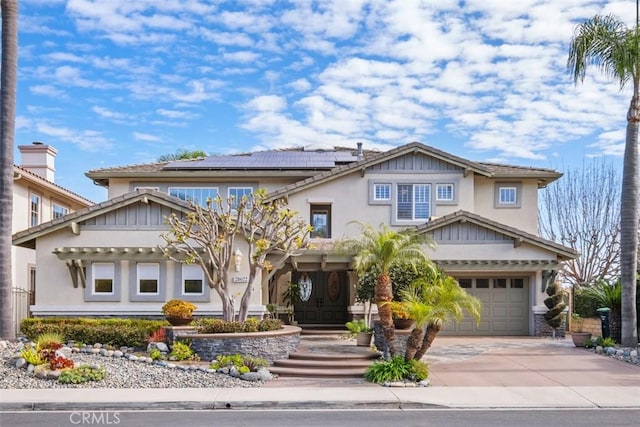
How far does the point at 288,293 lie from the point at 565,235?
727 inches

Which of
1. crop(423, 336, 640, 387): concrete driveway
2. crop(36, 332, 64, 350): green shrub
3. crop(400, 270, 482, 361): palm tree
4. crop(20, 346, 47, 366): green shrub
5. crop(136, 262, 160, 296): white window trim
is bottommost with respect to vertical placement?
crop(423, 336, 640, 387): concrete driveway

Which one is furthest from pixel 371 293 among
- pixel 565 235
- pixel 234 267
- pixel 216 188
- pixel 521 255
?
pixel 565 235

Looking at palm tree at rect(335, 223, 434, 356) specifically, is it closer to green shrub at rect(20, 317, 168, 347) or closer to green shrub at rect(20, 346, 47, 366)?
green shrub at rect(20, 317, 168, 347)

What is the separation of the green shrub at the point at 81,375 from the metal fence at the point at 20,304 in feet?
32.1

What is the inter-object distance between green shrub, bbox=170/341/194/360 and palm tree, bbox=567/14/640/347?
41.1 feet

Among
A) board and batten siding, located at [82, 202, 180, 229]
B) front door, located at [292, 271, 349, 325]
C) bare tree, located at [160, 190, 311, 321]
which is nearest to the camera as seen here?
bare tree, located at [160, 190, 311, 321]

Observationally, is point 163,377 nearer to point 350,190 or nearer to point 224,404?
point 224,404

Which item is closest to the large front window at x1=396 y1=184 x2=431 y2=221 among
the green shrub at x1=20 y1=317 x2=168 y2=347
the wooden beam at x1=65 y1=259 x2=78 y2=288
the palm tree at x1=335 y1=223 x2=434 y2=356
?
the palm tree at x1=335 y1=223 x2=434 y2=356

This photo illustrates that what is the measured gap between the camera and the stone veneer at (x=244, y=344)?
15.9 meters

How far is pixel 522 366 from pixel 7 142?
1499cm

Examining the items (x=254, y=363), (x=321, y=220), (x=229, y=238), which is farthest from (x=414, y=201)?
(x=254, y=363)

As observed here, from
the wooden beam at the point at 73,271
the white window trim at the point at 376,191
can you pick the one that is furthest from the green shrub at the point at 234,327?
the white window trim at the point at 376,191

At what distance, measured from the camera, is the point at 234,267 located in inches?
817

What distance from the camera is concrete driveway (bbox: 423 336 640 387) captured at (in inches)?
567
